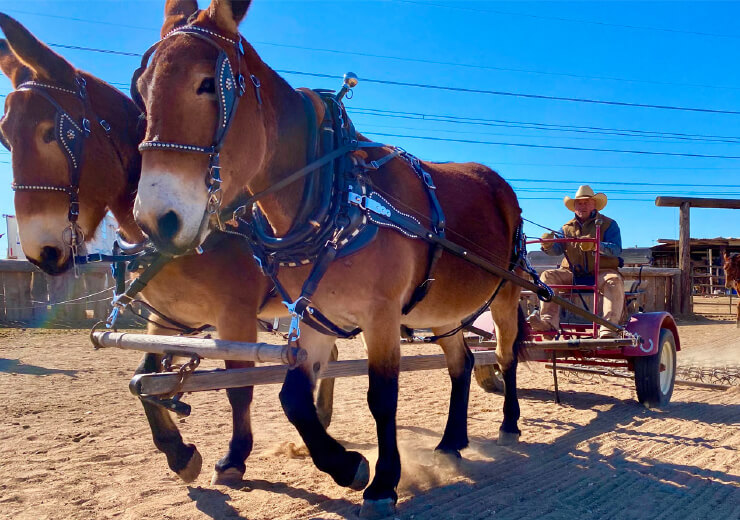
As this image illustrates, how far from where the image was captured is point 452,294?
3.92m

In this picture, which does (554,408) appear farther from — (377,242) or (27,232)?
(27,232)

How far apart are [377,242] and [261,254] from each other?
2.08ft

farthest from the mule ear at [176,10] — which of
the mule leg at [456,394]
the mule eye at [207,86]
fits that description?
the mule leg at [456,394]

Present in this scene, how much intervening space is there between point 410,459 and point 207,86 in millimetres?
3078

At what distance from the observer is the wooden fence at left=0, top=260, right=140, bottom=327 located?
13.5m

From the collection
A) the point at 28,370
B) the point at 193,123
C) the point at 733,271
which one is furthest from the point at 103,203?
the point at 733,271

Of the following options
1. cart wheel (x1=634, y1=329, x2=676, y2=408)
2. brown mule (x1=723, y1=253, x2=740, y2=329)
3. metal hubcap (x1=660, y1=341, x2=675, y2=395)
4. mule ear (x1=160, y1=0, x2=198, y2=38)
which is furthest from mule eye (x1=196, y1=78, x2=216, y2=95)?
brown mule (x1=723, y1=253, x2=740, y2=329)

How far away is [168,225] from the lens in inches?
84.4

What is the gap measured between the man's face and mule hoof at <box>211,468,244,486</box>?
5018 millimetres

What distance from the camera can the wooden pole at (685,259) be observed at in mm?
A: 17281

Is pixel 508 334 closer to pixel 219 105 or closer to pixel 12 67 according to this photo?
pixel 219 105

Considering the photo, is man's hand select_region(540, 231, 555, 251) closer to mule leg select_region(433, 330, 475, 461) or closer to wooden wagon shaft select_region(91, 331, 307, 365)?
mule leg select_region(433, 330, 475, 461)

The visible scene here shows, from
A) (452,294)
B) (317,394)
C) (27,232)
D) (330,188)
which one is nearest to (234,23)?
(330,188)

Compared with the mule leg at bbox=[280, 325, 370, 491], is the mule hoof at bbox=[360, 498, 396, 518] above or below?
below
